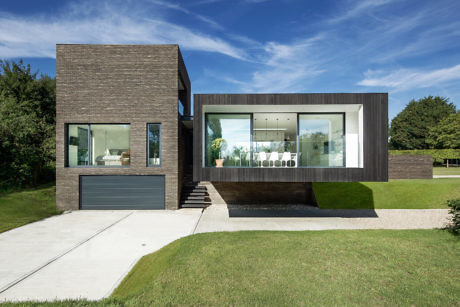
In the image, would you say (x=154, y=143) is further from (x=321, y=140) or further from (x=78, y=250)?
(x=321, y=140)

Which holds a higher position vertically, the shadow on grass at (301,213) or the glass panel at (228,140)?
the glass panel at (228,140)

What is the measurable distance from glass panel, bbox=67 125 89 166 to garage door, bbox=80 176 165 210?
88 cm

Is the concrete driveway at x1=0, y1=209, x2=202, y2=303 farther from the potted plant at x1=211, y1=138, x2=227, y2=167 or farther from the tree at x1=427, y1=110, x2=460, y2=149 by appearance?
the tree at x1=427, y1=110, x2=460, y2=149

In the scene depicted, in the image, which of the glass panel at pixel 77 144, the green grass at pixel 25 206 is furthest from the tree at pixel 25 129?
the glass panel at pixel 77 144

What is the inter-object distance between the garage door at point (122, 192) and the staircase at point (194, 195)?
1143mm

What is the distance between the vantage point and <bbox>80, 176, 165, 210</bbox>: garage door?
33.7 ft

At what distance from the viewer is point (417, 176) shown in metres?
15.1

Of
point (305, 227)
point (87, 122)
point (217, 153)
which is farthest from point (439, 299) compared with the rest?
point (87, 122)

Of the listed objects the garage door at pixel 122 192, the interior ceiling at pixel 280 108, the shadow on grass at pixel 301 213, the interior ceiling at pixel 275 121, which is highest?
the interior ceiling at pixel 280 108

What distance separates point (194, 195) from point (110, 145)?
447 cm

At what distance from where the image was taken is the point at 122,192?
33.7ft

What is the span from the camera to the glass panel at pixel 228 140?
8.06 metres

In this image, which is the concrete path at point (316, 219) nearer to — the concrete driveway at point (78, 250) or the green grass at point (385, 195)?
the green grass at point (385, 195)

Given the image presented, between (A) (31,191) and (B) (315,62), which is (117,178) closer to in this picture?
(A) (31,191)
